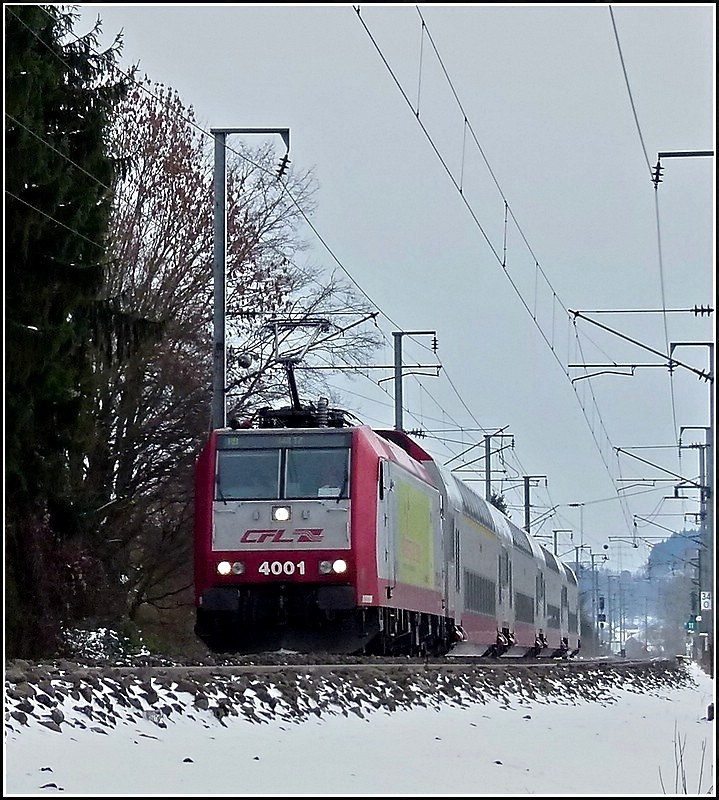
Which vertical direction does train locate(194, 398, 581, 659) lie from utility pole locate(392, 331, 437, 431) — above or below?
below

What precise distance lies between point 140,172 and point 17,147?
10.2m

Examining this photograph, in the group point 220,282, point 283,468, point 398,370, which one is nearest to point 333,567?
point 283,468

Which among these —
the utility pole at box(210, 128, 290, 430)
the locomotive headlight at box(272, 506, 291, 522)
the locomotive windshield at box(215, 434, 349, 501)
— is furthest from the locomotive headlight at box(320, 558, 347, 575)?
the utility pole at box(210, 128, 290, 430)

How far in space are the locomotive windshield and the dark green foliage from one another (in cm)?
511

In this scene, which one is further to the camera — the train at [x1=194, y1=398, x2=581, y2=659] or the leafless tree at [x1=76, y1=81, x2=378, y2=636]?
the leafless tree at [x1=76, y1=81, x2=378, y2=636]

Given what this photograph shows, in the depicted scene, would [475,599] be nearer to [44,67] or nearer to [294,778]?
[44,67]

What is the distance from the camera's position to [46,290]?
24.0 m

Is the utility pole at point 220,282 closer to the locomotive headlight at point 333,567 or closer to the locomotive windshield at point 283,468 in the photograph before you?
the locomotive windshield at point 283,468

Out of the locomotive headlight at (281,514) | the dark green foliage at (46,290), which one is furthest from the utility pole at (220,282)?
the locomotive headlight at (281,514)

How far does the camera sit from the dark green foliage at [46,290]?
75.6 feet

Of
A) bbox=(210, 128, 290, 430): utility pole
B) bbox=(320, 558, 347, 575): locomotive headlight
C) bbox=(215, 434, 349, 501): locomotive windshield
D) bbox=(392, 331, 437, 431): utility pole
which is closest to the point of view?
bbox=(320, 558, 347, 575): locomotive headlight

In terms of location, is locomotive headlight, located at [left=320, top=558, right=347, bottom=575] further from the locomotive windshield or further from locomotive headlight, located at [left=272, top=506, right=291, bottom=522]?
the locomotive windshield

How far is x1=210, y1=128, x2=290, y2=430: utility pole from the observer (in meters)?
22.8

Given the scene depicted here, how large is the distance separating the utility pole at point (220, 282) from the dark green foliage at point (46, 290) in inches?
75.0
